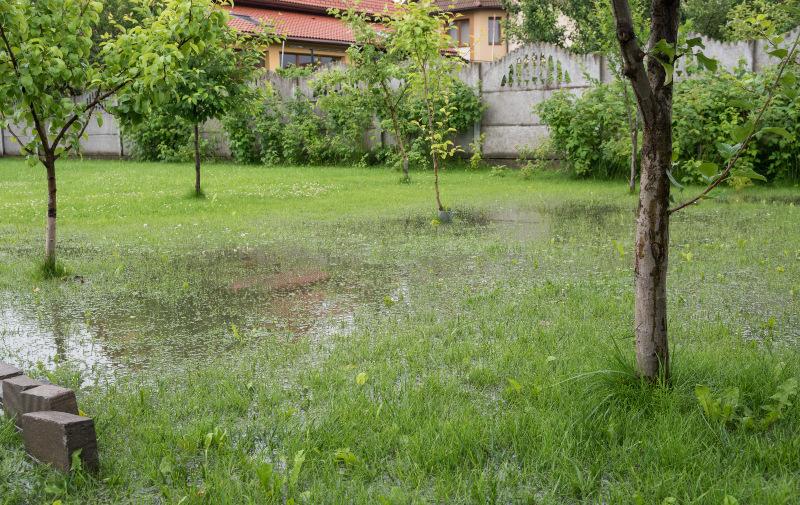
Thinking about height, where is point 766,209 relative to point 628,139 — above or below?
below

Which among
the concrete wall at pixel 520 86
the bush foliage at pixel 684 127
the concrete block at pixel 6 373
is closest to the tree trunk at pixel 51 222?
the concrete block at pixel 6 373

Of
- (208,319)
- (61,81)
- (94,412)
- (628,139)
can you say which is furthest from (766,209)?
(94,412)

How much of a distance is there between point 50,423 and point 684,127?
11.9 m

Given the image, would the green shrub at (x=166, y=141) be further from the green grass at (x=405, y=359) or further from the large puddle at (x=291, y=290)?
the large puddle at (x=291, y=290)

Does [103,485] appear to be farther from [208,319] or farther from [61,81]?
[61,81]

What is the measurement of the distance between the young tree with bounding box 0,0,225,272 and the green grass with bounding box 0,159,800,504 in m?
1.36

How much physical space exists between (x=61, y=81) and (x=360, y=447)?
470cm

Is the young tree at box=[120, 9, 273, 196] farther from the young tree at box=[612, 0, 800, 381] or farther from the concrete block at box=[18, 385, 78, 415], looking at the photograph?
the young tree at box=[612, 0, 800, 381]

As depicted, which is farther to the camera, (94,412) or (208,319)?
(208,319)

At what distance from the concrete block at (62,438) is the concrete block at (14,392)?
220 millimetres

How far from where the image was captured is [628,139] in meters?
13.6

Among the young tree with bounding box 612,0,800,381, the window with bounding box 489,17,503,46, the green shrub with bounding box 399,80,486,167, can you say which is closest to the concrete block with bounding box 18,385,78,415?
the young tree with bounding box 612,0,800,381

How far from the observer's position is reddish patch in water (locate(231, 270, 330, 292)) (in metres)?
6.40

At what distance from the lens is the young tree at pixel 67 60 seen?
587 centimetres
